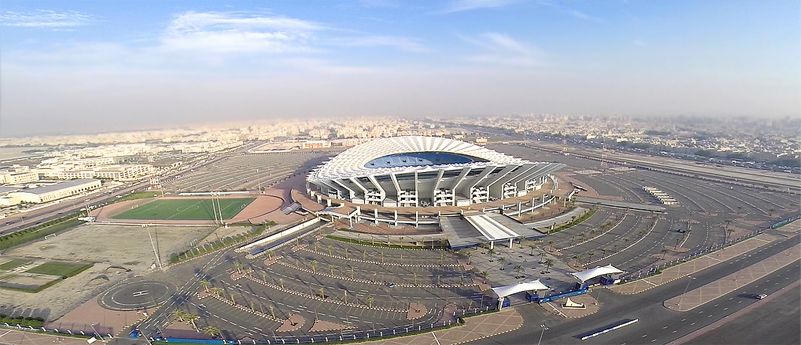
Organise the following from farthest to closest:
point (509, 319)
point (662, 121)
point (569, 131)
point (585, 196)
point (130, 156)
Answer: point (569, 131), point (662, 121), point (130, 156), point (585, 196), point (509, 319)

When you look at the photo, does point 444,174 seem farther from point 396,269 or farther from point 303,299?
point 303,299

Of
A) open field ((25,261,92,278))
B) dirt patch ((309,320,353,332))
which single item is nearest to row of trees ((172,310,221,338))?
dirt patch ((309,320,353,332))

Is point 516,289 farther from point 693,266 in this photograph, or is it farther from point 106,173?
point 106,173

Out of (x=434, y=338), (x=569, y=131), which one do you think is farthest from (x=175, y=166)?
(x=569, y=131)

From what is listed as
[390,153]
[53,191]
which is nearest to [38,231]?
[53,191]

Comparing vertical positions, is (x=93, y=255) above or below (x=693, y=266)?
below

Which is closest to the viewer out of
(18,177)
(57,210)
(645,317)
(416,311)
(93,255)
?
(645,317)

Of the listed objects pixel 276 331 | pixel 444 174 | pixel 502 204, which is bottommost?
pixel 276 331
